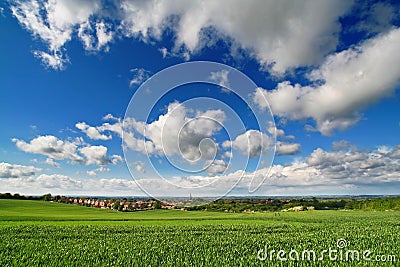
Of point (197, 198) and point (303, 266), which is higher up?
point (197, 198)

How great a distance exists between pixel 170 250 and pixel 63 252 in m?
5.82

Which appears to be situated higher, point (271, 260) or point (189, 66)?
point (189, 66)

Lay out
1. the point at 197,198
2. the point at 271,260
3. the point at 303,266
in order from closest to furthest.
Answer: the point at 303,266
the point at 271,260
the point at 197,198

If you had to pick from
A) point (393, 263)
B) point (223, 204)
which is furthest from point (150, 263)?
point (223, 204)

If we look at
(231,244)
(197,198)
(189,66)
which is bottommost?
(231,244)

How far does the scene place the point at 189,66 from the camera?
59.4ft

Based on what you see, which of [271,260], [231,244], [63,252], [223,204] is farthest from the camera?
[223,204]

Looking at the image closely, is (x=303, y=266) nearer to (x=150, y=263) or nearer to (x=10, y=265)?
(x=150, y=263)

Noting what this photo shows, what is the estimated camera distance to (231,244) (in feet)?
57.4

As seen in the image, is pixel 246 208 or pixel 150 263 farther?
pixel 246 208

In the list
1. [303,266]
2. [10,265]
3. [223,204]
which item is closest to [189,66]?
[303,266]

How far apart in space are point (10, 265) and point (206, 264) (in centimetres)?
889

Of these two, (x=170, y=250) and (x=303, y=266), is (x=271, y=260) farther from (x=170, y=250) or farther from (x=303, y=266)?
(x=170, y=250)

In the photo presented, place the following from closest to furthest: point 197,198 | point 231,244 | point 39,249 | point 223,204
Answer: point 39,249
point 231,244
point 197,198
point 223,204
